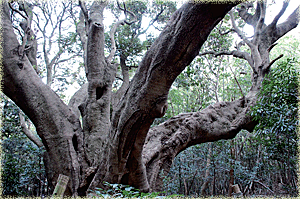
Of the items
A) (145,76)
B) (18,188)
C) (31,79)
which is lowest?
(18,188)

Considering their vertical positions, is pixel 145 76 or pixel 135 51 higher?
pixel 135 51

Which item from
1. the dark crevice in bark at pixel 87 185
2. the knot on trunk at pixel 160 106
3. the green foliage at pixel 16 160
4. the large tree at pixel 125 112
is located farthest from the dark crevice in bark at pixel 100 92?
the green foliage at pixel 16 160

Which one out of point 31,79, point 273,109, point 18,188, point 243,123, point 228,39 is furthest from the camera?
point 228,39

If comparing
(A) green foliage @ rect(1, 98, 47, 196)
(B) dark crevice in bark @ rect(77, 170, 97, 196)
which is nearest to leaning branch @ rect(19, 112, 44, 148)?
(A) green foliage @ rect(1, 98, 47, 196)

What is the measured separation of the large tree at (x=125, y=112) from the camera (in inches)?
73.9

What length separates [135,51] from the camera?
263 inches

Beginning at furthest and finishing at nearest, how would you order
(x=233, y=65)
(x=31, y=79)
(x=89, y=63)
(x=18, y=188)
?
(x=233, y=65) → (x=18, y=188) → (x=89, y=63) → (x=31, y=79)

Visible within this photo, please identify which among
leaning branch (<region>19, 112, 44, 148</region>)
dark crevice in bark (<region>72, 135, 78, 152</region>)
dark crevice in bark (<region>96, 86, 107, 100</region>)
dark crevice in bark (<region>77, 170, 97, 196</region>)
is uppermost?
dark crevice in bark (<region>96, 86, 107, 100</region>)

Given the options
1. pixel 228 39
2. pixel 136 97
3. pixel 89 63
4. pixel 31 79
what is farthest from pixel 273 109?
pixel 228 39

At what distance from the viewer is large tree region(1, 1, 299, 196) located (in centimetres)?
188

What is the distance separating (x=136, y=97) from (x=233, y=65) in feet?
23.7

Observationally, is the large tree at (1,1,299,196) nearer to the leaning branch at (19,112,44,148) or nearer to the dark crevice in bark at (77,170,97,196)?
the dark crevice in bark at (77,170,97,196)

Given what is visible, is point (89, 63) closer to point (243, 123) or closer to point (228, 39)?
point (243, 123)

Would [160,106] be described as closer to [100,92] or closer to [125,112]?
[125,112]
